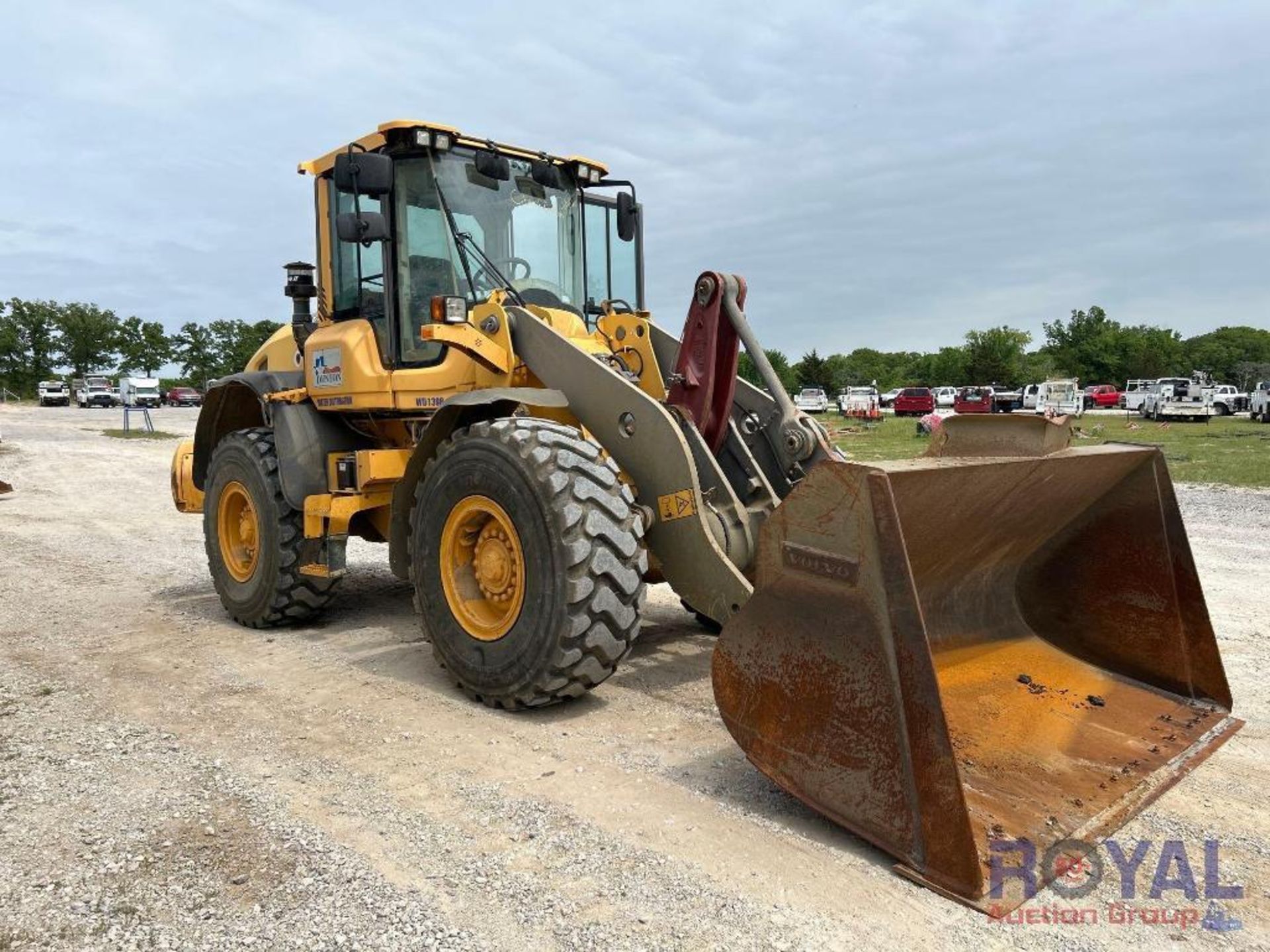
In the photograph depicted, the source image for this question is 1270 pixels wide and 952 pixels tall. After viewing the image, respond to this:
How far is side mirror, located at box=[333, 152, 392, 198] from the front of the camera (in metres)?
4.89

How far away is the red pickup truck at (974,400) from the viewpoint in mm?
43356

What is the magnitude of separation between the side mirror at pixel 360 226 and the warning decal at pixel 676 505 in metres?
2.24

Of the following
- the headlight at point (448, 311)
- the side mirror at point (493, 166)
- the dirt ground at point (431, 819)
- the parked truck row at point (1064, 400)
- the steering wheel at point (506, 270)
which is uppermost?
the side mirror at point (493, 166)

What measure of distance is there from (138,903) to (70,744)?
5.30 ft

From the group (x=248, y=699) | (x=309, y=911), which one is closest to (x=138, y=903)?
(x=309, y=911)

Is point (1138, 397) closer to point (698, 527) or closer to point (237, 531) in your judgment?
point (237, 531)

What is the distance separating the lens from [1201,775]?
11.5ft

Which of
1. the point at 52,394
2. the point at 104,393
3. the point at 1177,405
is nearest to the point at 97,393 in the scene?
the point at 104,393

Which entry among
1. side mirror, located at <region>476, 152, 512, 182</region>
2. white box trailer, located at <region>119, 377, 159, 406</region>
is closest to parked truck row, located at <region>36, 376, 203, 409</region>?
white box trailer, located at <region>119, 377, 159, 406</region>

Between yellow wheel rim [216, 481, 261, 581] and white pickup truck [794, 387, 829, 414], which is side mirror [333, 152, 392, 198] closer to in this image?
yellow wheel rim [216, 481, 261, 581]

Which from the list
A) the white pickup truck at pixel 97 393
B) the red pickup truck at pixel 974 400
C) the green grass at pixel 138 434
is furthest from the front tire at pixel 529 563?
the white pickup truck at pixel 97 393

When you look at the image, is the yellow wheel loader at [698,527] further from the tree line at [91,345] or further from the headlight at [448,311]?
the tree line at [91,345]

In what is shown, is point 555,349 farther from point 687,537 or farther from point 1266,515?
point 1266,515

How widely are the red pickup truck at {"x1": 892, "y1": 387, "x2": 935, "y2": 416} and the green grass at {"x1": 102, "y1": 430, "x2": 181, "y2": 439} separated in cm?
3248
